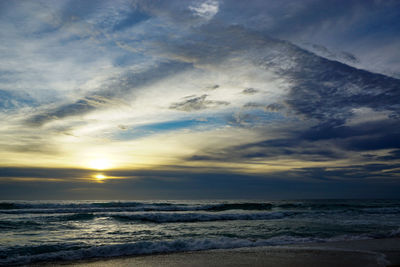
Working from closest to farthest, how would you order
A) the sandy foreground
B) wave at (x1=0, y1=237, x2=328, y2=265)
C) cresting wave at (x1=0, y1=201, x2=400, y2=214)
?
the sandy foreground
wave at (x1=0, y1=237, x2=328, y2=265)
cresting wave at (x1=0, y1=201, x2=400, y2=214)

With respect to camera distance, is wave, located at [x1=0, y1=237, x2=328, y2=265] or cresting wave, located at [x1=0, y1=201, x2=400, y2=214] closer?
wave, located at [x1=0, y1=237, x2=328, y2=265]

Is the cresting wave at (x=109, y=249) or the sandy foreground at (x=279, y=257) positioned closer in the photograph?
the sandy foreground at (x=279, y=257)

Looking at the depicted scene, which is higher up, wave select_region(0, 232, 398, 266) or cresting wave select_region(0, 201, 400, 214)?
wave select_region(0, 232, 398, 266)

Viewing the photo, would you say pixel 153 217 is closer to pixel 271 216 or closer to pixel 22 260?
pixel 271 216

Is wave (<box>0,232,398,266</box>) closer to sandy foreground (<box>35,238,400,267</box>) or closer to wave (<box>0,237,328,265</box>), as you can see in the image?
wave (<box>0,237,328,265</box>)

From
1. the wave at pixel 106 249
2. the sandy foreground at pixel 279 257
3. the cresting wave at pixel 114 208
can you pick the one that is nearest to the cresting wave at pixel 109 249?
the wave at pixel 106 249

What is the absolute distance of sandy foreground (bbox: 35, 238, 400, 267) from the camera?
731cm

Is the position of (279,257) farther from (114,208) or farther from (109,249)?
(114,208)

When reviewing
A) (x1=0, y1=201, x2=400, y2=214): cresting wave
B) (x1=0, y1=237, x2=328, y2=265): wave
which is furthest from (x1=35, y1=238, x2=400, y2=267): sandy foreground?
(x1=0, y1=201, x2=400, y2=214): cresting wave

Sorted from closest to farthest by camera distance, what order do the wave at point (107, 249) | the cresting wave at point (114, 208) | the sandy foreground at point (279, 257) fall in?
the sandy foreground at point (279, 257), the wave at point (107, 249), the cresting wave at point (114, 208)

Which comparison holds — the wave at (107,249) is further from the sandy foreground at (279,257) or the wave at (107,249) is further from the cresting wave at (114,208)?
the cresting wave at (114,208)

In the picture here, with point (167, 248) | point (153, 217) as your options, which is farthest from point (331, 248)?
point (153, 217)

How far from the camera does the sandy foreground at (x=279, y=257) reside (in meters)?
7.31

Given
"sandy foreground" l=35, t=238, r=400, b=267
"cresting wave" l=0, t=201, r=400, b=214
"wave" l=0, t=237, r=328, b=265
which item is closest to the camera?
"sandy foreground" l=35, t=238, r=400, b=267
